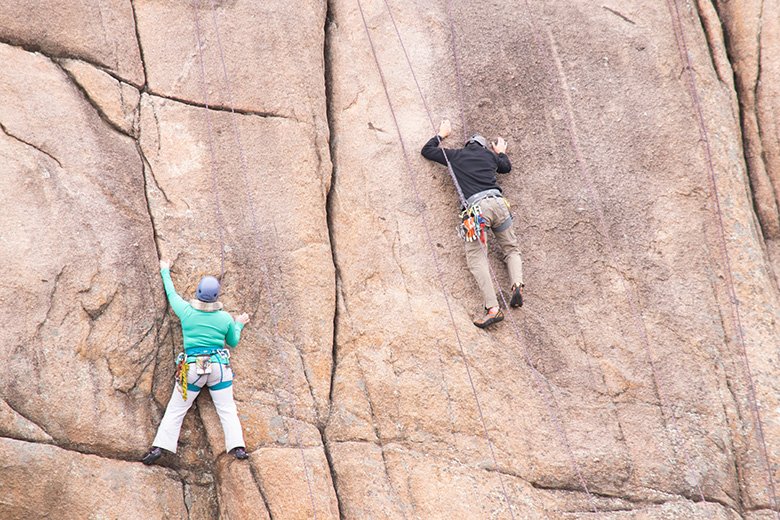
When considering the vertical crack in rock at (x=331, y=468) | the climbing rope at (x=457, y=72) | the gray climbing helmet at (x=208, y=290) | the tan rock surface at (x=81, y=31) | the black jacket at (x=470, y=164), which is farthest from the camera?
the climbing rope at (x=457, y=72)

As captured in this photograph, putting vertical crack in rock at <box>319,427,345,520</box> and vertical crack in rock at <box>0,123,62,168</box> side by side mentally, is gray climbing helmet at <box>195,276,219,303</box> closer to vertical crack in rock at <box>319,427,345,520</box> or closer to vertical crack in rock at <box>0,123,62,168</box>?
vertical crack in rock at <box>319,427,345,520</box>

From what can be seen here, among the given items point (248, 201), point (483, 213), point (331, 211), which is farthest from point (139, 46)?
point (483, 213)

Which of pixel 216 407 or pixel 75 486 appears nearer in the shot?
pixel 75 486

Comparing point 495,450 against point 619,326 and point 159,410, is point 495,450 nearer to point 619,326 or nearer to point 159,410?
point 619,326

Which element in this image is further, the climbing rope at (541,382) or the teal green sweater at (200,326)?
the climbing rope at (541,382)

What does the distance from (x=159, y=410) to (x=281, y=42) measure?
445 cm

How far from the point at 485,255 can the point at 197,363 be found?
320 cm

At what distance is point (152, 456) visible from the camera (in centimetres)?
729

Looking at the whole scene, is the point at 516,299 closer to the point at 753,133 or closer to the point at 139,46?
the point at 753,133

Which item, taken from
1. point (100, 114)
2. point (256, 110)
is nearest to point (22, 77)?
point (100, 114)

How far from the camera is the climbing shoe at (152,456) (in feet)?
23.9

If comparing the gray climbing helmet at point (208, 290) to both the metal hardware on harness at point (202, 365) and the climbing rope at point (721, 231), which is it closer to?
the metal hardware on harness at point (202, 365)

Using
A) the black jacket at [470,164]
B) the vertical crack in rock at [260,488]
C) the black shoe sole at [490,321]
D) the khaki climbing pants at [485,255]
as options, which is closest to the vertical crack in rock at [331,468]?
the vertical crack in rock at [260,488]

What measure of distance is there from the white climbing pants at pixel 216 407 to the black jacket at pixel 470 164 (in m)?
3.24
